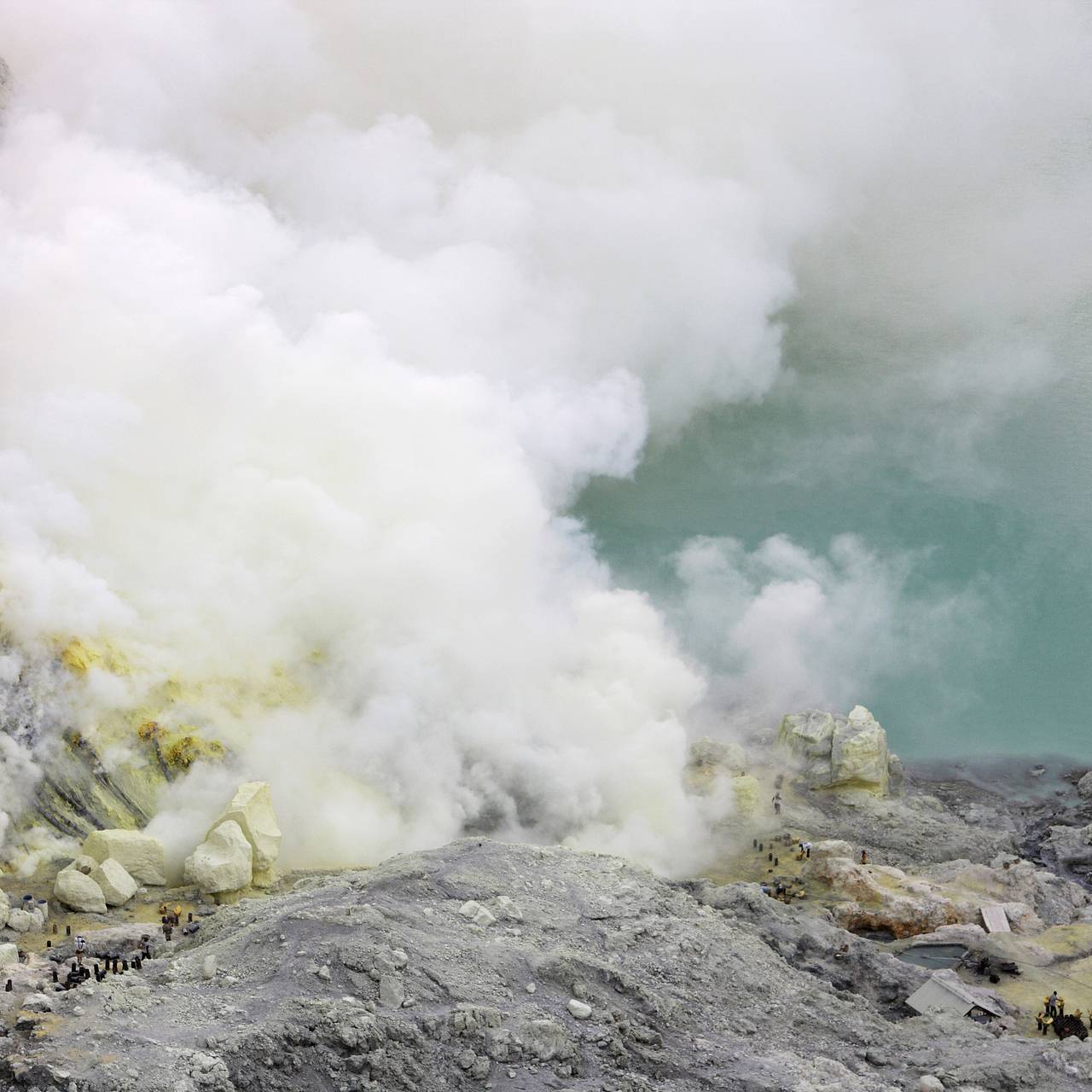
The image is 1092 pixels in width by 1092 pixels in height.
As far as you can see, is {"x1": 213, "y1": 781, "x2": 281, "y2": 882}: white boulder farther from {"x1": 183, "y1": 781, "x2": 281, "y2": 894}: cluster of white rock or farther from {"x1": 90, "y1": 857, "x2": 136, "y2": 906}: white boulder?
{"x1": 90, "y1": 857, "x2": 136, "y2": 906}: white boulder

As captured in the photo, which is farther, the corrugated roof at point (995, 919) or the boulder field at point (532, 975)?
the corrugated roof at point (995, 919)

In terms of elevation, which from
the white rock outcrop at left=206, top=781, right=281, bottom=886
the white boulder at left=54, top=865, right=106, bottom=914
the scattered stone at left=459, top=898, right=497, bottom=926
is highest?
the white rock outcrop at left=206, top=781, right=281, bottom=886

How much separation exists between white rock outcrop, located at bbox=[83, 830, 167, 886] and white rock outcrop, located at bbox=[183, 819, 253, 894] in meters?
1.21

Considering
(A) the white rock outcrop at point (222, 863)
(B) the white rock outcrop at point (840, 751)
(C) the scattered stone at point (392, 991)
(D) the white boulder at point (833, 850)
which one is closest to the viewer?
(C) the scattered stone at point (392, 991)

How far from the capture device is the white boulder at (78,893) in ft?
145

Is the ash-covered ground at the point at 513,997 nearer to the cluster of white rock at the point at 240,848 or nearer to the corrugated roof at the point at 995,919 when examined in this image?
the cluster of white rock at the point at 240,848

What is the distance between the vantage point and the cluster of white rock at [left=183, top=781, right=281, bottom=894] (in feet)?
156

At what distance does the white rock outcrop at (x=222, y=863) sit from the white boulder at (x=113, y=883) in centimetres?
242

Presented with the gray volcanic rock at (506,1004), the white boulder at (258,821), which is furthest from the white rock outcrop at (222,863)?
the gray volcanic rock at (506,1004)

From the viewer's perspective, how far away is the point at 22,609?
173 ft

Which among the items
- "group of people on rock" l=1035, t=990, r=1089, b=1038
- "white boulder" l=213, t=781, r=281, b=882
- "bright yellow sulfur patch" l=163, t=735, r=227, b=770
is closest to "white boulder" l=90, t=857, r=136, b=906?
"white boulder" l=213, t=781, r=281, b=882

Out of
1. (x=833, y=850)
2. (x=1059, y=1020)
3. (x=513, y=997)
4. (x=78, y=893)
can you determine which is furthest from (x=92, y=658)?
(x=1059, y=1020)

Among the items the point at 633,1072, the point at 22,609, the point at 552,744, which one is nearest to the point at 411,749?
the point at 552,744

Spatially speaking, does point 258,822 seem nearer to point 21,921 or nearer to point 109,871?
point 109,871
